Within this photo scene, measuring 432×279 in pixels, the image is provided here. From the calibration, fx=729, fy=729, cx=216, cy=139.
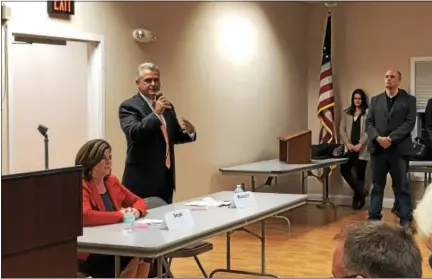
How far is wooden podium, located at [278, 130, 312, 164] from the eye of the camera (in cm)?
782

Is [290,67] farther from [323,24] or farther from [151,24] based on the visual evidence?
[151,24]

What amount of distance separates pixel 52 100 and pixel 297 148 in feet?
8.64

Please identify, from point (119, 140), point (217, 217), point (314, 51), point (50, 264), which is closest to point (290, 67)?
point (314, 51)

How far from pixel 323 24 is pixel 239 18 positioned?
189 cm

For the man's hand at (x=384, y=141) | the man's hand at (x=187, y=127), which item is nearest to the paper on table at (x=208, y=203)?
the man's hand at (x=187, y=127)

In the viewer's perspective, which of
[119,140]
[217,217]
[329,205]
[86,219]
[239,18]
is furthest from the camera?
[329,205]

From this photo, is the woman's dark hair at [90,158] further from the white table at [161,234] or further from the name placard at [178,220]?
the name placard at [178,220]

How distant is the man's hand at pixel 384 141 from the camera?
6613mm

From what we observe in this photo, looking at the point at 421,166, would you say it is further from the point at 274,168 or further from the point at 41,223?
the point at 41,223

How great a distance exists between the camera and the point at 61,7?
18.2 ft

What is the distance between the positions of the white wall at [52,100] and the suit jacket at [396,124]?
268 centimetres

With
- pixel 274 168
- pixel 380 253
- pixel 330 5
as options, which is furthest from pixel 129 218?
pixel 330 5

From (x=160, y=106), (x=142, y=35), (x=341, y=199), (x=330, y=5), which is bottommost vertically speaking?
(x=341, y=199)

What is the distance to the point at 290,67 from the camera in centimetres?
909
